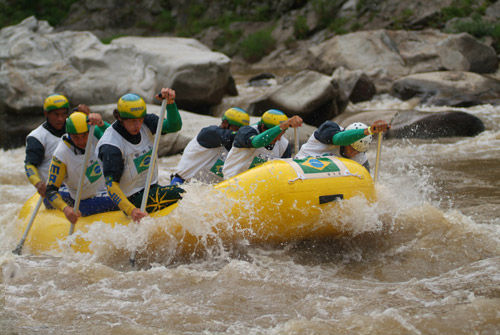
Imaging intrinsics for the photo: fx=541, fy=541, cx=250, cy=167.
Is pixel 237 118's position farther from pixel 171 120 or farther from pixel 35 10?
pixel 35 10

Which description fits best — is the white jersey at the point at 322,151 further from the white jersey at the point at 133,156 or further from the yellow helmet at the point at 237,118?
the white jersey at the point at 133,156

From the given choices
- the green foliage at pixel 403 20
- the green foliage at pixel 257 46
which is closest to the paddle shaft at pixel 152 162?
the green foliage at pixel 403 20

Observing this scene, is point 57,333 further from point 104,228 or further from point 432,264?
point 432,264

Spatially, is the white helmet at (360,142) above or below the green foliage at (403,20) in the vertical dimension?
above

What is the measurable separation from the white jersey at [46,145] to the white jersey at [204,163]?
136cm

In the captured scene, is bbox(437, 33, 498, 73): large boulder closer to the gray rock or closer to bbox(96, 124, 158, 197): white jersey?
the gray rock

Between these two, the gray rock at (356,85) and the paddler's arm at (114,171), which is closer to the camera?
the paddler's arm at (114,171)

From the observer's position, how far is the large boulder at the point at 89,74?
1248 cm

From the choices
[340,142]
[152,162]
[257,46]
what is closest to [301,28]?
[257,46]

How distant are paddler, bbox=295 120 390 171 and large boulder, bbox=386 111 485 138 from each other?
5.07 m

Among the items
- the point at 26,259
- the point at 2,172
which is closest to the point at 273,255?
the point at 26,259

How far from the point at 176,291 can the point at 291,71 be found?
15895mm

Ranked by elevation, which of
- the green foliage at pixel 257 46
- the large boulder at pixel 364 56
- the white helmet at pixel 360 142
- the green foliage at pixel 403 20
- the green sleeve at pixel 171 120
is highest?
the green sleeve at pixel 171 120

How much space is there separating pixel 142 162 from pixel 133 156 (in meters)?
0.12
